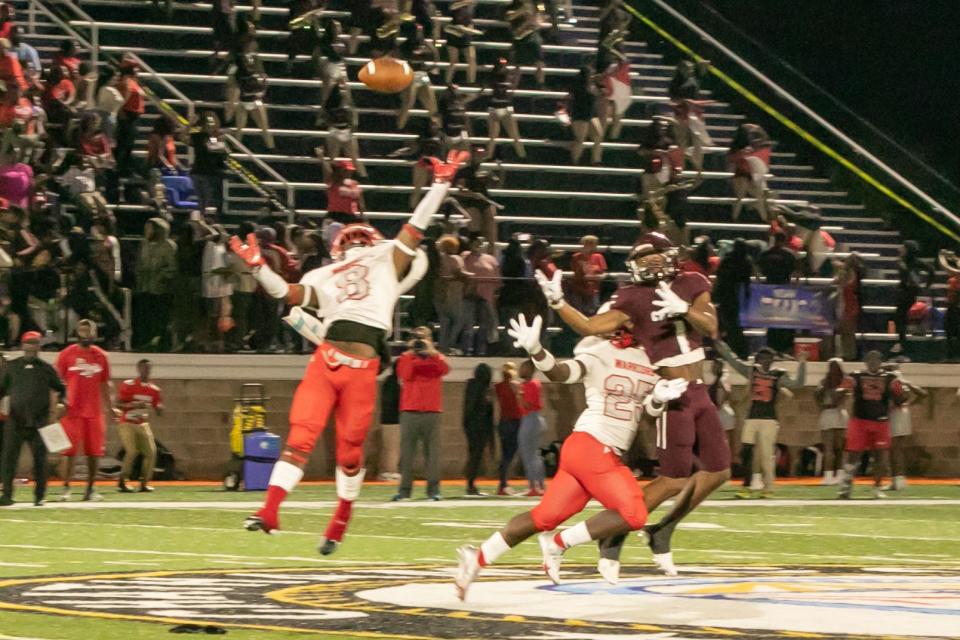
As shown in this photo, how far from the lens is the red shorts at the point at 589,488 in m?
11.4

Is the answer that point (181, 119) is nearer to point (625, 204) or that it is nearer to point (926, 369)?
point (625, 204)

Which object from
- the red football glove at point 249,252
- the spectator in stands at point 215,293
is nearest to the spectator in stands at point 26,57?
the spectator in stands at point 215,293

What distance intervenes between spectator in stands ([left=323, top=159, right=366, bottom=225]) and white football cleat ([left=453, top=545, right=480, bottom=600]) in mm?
17478

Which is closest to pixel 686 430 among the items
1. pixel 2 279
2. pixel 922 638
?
pixel 922 638

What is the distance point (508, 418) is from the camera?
25.1m

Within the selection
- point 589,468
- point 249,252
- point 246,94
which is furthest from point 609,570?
point 246,94

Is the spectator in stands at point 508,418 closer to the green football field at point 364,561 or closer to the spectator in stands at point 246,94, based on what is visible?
the green football field at point 364,561

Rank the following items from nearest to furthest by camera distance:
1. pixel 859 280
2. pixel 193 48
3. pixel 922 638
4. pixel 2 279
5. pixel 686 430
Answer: pixel 922 638
pixel 686 430
pixel 2 279
pixel 859 280
pixel 193 48

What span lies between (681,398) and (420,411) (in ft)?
35.8

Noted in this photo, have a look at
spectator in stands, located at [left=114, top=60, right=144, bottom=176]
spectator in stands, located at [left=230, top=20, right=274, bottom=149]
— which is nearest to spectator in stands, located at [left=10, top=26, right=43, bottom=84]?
spectator in stands, located at [left=114, top=60, right=144, bottom=176]

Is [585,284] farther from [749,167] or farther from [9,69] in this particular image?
[9,69]

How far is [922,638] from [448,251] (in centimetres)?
1798

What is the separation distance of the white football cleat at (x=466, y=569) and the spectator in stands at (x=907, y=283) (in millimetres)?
19671

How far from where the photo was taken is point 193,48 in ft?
111
